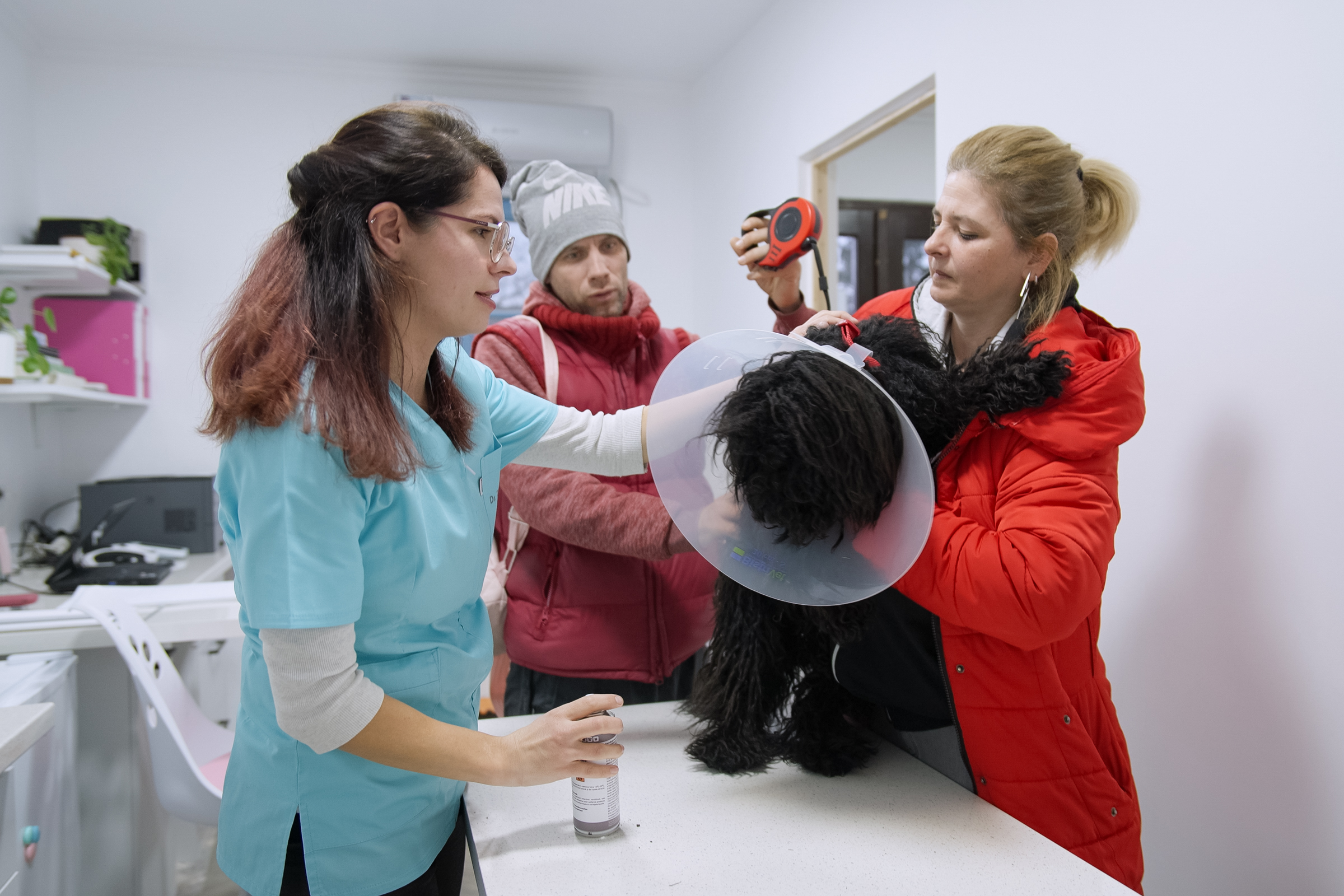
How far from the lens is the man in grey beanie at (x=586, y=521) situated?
1295mm

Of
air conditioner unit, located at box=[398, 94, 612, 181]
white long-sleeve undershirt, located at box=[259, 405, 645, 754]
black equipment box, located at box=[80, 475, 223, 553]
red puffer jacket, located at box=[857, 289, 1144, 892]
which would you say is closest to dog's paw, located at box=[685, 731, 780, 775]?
red puffer jacket, located at box=[857, 289, 1144, 892]

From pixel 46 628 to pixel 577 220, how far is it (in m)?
1.43

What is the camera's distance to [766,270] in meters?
1.34

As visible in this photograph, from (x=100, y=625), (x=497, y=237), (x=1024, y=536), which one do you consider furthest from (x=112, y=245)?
(x=1024, y=536)

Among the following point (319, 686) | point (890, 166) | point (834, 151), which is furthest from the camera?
point (890, 166)

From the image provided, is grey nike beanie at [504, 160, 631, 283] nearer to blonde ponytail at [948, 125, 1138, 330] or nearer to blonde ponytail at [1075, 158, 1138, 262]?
blonde ponytail at [948, 125, 1138, 330]

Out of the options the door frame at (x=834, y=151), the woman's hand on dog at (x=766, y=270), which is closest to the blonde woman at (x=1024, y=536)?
the woman's hand on dog at (x=766, y=270)

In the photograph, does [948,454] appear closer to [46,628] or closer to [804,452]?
[804,452]

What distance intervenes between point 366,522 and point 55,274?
9.78 feet

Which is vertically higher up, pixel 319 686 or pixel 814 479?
pixel 814 479

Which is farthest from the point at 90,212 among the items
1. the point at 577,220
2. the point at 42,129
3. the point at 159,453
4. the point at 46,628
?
the point at 577,220

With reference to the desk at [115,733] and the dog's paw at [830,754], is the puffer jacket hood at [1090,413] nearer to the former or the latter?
the dog's paw at [830,754]

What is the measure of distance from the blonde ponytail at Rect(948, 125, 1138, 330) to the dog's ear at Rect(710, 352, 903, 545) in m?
0.35

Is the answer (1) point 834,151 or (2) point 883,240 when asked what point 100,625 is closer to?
(1) point 834,151
